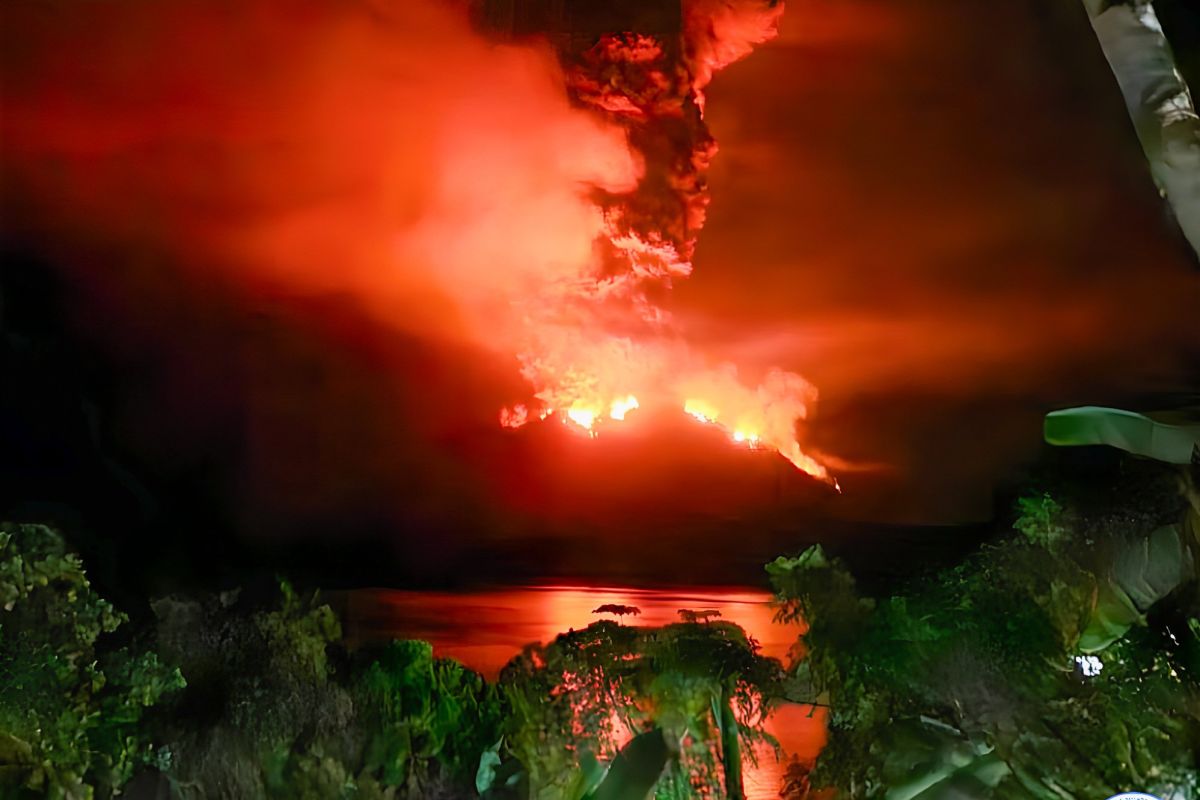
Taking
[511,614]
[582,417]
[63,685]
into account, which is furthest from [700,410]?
[63,685]

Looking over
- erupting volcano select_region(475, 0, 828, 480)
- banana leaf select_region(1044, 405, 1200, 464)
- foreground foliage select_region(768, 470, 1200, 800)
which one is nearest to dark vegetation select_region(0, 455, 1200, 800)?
foreground foliage select_region(768, 470, 1200, 800)

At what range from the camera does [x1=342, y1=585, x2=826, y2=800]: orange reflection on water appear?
4023 mm

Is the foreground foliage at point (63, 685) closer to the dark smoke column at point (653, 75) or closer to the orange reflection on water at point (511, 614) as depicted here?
A: the orange reflection on water at point (511, 614)

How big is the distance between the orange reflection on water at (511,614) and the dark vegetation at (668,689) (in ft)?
0.21

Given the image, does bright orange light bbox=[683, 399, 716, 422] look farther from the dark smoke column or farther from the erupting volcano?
the dark smoke column

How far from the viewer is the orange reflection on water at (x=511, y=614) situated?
402 cm

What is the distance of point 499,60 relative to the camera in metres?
4.27

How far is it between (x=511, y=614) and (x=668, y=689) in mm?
696

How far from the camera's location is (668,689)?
150 inches

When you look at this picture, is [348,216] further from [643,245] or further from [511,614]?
[511,614]

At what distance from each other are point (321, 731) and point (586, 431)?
154 cm

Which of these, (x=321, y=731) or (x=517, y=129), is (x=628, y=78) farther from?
(x=321, y=731)

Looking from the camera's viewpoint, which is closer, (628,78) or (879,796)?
(879,796)

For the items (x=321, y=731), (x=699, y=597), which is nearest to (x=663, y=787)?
(x=699, y=597)
